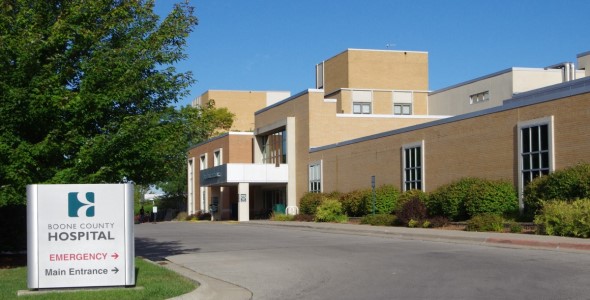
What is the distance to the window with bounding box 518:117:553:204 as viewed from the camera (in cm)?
2906

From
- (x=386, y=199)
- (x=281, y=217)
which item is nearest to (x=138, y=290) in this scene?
(x=386, y=199)

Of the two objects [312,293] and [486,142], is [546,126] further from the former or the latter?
[312,293]

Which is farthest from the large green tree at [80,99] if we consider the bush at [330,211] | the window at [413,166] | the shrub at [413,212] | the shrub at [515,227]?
the bush at [330,211]

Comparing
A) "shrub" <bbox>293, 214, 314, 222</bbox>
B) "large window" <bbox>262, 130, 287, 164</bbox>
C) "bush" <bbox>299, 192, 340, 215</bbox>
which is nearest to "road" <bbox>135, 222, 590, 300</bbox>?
"shrub" <bbox>293, 214, 314, 222</bbox>

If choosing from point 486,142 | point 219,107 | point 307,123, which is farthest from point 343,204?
point 219,107

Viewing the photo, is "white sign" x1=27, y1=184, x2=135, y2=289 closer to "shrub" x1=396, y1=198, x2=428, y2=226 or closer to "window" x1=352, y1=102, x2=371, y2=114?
"shrub" x1=396, y1=198, x2=428, y2=226

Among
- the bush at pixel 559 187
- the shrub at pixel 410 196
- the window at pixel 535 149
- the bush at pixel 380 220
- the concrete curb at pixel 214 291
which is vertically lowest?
the bush at pixel 380 220

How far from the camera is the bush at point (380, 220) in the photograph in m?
36.9

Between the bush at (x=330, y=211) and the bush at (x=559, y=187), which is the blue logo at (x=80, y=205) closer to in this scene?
the bush at (x=559, y=187)

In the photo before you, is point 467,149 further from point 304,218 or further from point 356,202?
point 304,218

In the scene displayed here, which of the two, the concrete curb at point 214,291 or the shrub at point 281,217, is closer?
the concrete curb at point 214,291

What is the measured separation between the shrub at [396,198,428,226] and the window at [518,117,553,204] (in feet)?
17.3

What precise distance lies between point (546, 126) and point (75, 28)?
19740mm

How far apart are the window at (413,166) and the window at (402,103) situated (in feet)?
93.0
